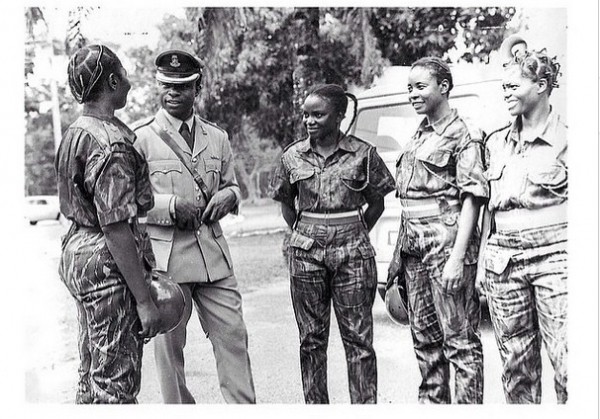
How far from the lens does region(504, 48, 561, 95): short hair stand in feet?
14.5

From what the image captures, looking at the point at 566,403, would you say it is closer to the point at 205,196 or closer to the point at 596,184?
→ the point at 596,184

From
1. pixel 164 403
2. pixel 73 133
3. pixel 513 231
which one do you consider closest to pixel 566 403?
pixel 513 231

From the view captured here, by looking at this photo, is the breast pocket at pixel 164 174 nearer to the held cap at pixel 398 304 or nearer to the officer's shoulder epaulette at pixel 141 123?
the officer's shoulder epaulette at pixel 141 123

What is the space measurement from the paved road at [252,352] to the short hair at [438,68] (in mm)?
1393

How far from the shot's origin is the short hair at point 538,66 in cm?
443

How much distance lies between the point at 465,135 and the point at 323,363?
1.55 m

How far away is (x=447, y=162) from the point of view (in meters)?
4.42

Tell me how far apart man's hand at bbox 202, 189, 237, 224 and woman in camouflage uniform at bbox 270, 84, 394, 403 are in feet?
1.25

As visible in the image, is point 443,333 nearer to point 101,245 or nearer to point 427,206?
point 427,206

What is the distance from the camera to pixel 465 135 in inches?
176

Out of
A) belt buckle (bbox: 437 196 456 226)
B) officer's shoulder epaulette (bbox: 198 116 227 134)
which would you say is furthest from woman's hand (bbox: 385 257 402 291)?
officer's shoulder epaulette (bbox: 198 116 227 134)

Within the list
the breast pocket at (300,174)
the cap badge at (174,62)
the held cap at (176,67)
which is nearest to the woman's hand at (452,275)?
the breast pocket at (300,174)

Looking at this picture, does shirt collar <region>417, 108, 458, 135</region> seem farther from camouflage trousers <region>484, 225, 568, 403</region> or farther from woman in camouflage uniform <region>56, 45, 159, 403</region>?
woman in camouflage uniform <region>56, 45, 159, 403</region>

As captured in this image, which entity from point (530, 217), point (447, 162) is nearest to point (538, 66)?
point (447, 162)
